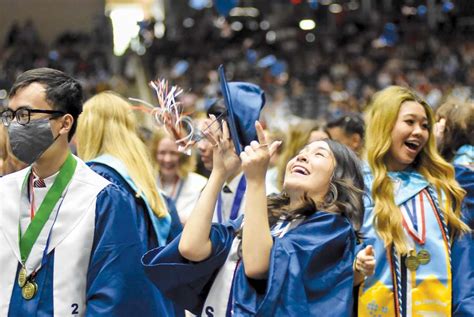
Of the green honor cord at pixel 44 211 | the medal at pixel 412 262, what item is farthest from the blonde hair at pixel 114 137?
the medal at pixel 412 262

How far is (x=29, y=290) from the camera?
400 cm

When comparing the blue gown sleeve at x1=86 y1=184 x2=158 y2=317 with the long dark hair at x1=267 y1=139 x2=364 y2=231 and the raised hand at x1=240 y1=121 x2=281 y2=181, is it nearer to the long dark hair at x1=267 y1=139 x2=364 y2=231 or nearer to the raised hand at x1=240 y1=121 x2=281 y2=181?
the long dark hair at x1=267 y1=139 x2=364 y2=231

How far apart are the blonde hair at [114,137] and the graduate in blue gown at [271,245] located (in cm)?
119

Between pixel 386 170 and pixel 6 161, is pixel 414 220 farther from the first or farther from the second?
pixel 6 161

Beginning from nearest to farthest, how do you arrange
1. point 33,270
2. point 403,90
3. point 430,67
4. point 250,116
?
1. point 33,270
2. point 250,116
3. point 403,90
4. point 430,67

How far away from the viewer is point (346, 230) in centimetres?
384

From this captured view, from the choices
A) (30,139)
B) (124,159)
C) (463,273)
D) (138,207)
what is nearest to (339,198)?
(463,273)

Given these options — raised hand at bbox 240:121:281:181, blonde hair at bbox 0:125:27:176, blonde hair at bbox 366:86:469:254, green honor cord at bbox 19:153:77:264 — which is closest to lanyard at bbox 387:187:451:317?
blonde hair at bbox 366:86:469:254

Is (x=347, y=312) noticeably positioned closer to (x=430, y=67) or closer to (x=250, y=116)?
(x=250, y=116)

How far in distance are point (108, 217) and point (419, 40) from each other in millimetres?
18241

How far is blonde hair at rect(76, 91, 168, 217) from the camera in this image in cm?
526

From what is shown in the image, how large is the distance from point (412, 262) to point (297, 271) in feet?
4.21

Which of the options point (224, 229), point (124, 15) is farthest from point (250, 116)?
point (124, 15)

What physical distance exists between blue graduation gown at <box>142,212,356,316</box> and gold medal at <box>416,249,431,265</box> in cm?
102
